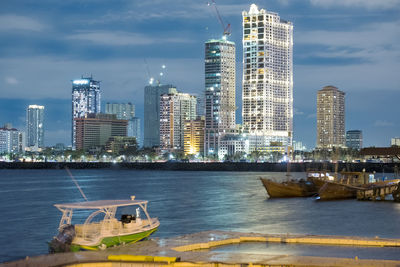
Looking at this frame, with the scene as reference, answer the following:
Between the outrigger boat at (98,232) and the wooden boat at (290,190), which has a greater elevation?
the outrigger boat at (98,232)

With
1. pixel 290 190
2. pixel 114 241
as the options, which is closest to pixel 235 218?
pixel 290 190

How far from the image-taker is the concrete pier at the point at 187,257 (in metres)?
26.2

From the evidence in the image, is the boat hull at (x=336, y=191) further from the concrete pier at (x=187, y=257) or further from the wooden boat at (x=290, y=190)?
the concrete pier at (x=187, y=257)

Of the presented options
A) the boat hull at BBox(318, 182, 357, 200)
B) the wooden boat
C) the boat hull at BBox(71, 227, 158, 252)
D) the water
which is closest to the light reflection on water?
the boat hull at BBox(71, 227, 158, 252)

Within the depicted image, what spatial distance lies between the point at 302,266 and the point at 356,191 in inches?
2277

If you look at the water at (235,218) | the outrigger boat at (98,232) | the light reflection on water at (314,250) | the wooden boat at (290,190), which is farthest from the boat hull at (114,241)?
the wooden boat at (290,190)

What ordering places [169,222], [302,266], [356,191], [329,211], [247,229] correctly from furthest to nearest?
[356,191]
[329,211]
[169,222]
[247,229]
[302,266]

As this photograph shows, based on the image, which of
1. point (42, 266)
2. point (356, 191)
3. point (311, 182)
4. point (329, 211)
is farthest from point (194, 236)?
point (311, 182)

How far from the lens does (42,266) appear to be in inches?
1037

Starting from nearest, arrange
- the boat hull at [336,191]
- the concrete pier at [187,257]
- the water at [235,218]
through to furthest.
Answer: the concrete pier at [187,257] < the water at [235,218] < the boat hull at [336,191]

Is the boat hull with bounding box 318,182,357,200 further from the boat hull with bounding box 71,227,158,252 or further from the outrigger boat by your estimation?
the boat hull with bounding box 71,227,158,252

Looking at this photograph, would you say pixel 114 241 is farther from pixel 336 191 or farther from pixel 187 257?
pixel 336 191

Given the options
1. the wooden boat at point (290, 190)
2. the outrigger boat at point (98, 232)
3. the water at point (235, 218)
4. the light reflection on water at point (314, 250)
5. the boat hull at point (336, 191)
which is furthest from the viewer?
the wooden boat at point (290, 190)

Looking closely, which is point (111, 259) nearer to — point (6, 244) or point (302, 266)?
point (302, 266)
